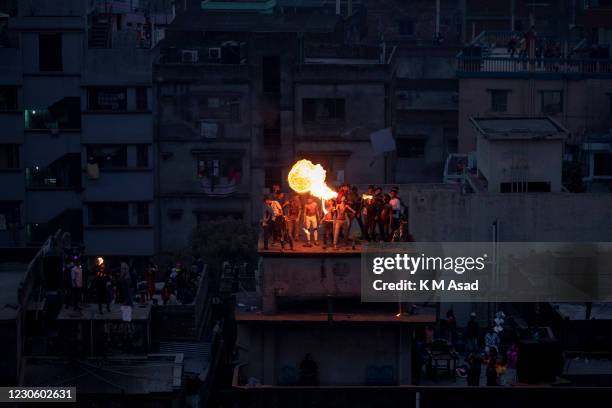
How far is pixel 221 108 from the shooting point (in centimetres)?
9506

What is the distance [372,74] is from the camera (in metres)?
94.4

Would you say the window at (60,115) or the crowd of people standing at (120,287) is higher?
the window at (60,115)

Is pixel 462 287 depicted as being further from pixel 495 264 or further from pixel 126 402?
pixel 126 402

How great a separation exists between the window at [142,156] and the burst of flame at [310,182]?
30.3 m

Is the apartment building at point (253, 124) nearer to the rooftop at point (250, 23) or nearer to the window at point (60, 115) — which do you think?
the window at point (60, 115)

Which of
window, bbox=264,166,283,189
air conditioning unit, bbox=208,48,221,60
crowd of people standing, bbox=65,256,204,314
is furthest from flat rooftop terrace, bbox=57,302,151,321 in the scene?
air conditioning unit, bbox=208,48,221,60

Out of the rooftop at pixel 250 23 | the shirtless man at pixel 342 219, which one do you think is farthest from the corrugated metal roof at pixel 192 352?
the rooftop at pixel 250 23

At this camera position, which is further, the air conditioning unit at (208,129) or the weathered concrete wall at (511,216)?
the air conditioning unit at (208,129)

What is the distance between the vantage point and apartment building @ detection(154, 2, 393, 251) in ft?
310

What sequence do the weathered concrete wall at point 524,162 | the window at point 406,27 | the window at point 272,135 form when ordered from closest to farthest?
the weathered concrete wall at point 524,162 < the window at point 272,135 < the window at point 406,27

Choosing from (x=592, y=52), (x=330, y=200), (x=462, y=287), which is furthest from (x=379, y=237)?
(x=592, y=52)

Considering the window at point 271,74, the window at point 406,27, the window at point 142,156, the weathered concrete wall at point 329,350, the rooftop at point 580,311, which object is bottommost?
the weathered concrete wall at point 329,350

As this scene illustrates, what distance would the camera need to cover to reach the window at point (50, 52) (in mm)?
92875

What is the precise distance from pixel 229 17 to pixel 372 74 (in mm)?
17866
